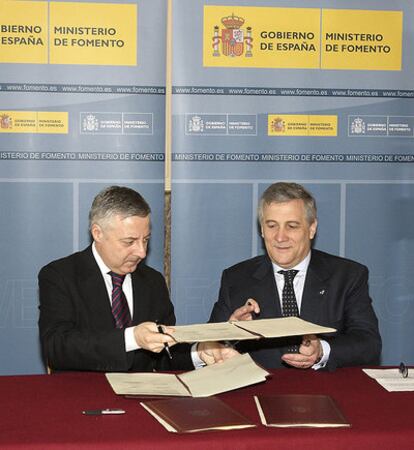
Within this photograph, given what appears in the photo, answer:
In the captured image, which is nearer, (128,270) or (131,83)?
(128,270)

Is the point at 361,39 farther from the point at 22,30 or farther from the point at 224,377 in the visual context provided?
the point at 224,377

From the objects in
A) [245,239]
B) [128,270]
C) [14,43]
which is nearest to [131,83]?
[14,43]

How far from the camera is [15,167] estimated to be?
4.95m

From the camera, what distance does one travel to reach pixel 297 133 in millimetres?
5152

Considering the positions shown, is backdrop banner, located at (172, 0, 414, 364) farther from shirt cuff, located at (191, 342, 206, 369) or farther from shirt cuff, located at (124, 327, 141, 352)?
shirt cuff, located at (124, 327, 141, 352)

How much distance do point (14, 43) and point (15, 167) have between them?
0.77 metres

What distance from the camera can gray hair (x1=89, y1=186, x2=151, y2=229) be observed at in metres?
3.52

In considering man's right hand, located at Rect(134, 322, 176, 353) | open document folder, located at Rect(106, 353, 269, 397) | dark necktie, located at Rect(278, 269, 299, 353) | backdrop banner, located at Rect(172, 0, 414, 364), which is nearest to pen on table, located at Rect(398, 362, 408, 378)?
open document folder, located at Rect(106, 353, 269, 397)

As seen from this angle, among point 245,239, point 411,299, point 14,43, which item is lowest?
point 411,299

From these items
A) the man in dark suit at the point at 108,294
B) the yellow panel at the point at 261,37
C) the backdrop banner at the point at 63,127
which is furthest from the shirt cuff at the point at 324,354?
the yellow panel at the point at 261,37

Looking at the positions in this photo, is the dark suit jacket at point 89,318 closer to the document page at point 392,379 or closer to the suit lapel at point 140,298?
the suit lapel at point 140,298

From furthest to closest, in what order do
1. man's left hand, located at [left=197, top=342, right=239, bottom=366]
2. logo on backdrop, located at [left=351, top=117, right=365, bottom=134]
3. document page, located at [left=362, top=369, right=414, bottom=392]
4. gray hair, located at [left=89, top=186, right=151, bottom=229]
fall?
logo on backdrop, located at [left=351, top=117, right=365, bottom=134] → gray hair, located at [left=89, top=186, right=151, bottom=229] → man's left hand, located at [left=197, top=342, right=239, bottom=366] → document page, located at [left=362, top=369, right=414, bottom=392]

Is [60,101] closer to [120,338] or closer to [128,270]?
[128,270]

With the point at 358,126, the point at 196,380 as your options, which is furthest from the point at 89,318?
the point at 358,126
